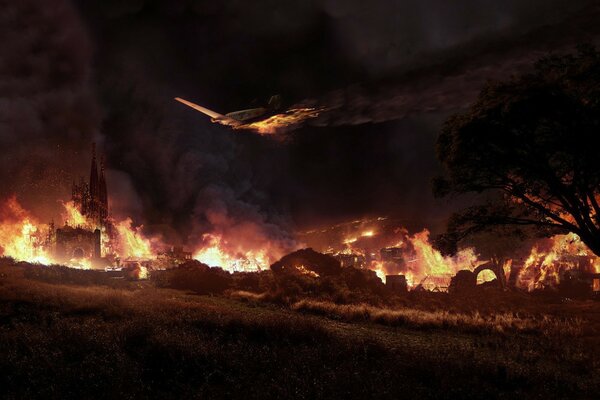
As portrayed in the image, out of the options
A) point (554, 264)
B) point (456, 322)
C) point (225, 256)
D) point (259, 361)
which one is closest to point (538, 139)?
point (456, 322)

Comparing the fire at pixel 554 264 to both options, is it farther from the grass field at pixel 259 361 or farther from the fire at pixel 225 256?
the fire at pixel 225 256

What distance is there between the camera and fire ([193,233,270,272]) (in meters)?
Answer: 66.9

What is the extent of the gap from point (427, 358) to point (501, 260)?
3745 cm

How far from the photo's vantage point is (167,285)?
106 feet

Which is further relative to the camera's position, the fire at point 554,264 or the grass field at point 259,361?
the fire at point 554,264

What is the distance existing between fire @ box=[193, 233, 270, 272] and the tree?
5456cm

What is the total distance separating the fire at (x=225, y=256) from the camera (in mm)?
66938

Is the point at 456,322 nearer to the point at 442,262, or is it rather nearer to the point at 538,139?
the point at 538,139

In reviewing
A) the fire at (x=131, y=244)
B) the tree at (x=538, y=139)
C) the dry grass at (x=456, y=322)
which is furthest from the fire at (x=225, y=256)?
the tree at (x=538, y=139)

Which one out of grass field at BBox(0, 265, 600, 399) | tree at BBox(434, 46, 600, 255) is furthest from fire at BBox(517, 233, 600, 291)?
tree at BBox(434, 46, 600, 255)

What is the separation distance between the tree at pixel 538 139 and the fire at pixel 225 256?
54564 mm

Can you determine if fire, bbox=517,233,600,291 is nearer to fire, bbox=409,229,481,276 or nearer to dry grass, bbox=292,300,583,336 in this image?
fire, bbox=409,229,481,276

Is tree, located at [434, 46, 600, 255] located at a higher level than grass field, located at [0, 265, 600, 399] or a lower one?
higher

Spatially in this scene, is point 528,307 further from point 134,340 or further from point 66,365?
point 66,365
